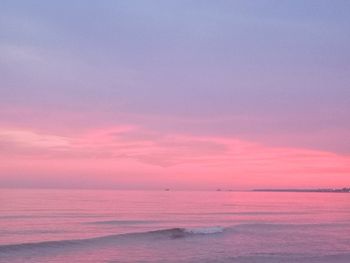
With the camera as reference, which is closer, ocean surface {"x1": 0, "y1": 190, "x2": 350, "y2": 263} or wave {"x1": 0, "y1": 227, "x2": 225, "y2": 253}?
ocean surface {"x1": 0, "y1": 190, "x2": 350, "y2": 263}

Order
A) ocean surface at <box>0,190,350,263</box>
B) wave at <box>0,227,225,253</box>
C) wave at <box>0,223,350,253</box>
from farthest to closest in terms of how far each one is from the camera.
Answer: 1. wave at <box>0,223,350,253</box>
2. wave at <box>0,227,225,253</box>
3. ocean surface at <box>0,190,350,263</box>

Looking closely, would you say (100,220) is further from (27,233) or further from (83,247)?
(83,247)

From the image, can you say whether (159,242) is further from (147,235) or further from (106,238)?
(106,238)

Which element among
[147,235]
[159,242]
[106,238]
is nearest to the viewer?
[159,242]

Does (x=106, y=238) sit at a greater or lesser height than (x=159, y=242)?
greater

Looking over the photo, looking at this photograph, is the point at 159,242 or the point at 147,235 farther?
the point at 147,235

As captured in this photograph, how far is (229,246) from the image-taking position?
2956 centimetres

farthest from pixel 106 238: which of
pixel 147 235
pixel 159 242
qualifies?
pixel 159 242

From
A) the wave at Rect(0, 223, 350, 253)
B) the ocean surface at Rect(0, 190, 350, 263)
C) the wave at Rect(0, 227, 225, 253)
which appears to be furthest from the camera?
the wave at Rect(0, 223, 350, 253)

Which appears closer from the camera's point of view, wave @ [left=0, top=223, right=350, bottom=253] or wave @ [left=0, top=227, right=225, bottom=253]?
wave @ [left=0, top=227, right=225, bottom=253]

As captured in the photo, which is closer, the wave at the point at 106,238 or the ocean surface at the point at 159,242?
the ocean surface at the point at 159,242

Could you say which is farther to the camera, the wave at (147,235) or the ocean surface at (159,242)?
the wave at (147,235)

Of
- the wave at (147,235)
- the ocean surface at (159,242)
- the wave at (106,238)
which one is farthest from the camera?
the wave at (147,235)

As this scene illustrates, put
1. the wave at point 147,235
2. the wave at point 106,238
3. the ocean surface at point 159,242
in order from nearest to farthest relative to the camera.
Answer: the ocean surface at point 159,242
the wave at point 106,238
the wave at point 147,235
